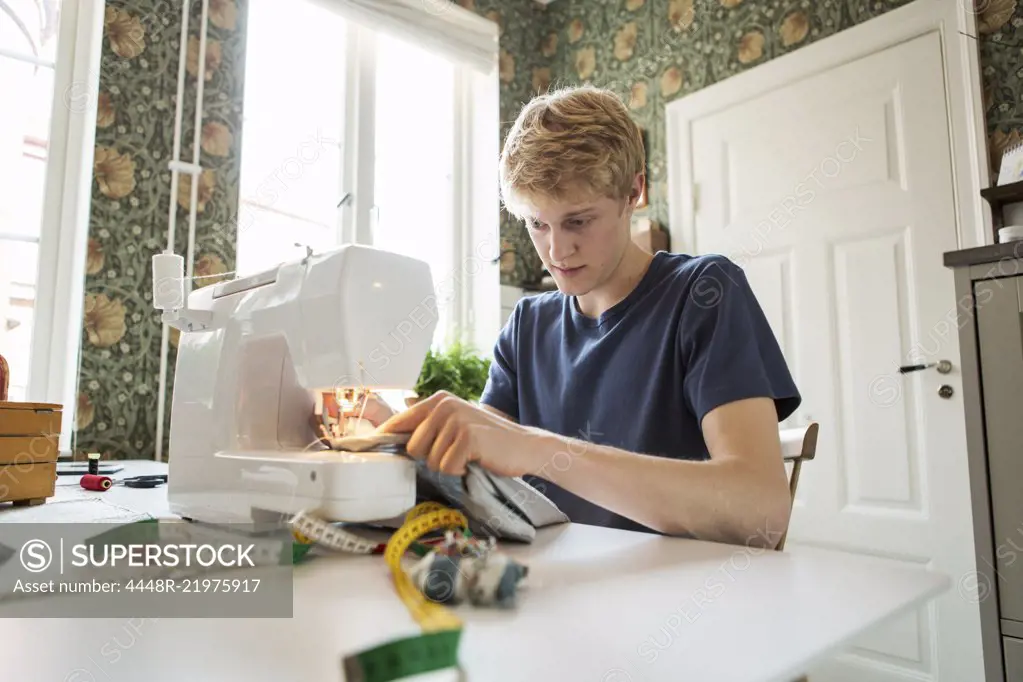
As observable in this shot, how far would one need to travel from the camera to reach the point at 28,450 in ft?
3.12

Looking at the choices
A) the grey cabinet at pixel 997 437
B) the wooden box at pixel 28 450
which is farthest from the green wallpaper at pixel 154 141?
the wooden box at pixel 28 450

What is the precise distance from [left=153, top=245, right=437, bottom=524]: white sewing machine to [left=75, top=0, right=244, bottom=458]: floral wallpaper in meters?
1.28

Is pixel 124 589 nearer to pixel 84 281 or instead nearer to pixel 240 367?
pixel 240 367

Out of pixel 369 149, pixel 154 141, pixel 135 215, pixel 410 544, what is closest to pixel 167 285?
pixel 410 544

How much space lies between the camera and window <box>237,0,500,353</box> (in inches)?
98.6

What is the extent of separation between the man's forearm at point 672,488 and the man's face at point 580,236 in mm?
420

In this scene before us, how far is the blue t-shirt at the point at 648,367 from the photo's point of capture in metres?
0.97

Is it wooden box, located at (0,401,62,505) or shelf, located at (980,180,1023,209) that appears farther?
shelf, located at (980,180,1023,209)

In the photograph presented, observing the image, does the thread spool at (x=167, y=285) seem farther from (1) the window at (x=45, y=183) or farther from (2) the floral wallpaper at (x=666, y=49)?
(2) the floral wallpaper at (x=666, y=49)

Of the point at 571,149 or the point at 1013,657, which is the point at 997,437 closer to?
the point at 1013,657

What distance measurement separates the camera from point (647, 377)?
1131mm

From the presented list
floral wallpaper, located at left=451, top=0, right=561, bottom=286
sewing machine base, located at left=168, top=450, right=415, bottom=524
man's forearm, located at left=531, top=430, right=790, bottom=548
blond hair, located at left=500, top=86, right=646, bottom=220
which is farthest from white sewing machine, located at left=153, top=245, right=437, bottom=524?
floral wallpaper, located at left=451, top=0, right=561, bottom=286

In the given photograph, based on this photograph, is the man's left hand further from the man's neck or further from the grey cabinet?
the grey cabinet

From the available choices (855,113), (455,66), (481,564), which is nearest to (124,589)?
(481,564)
